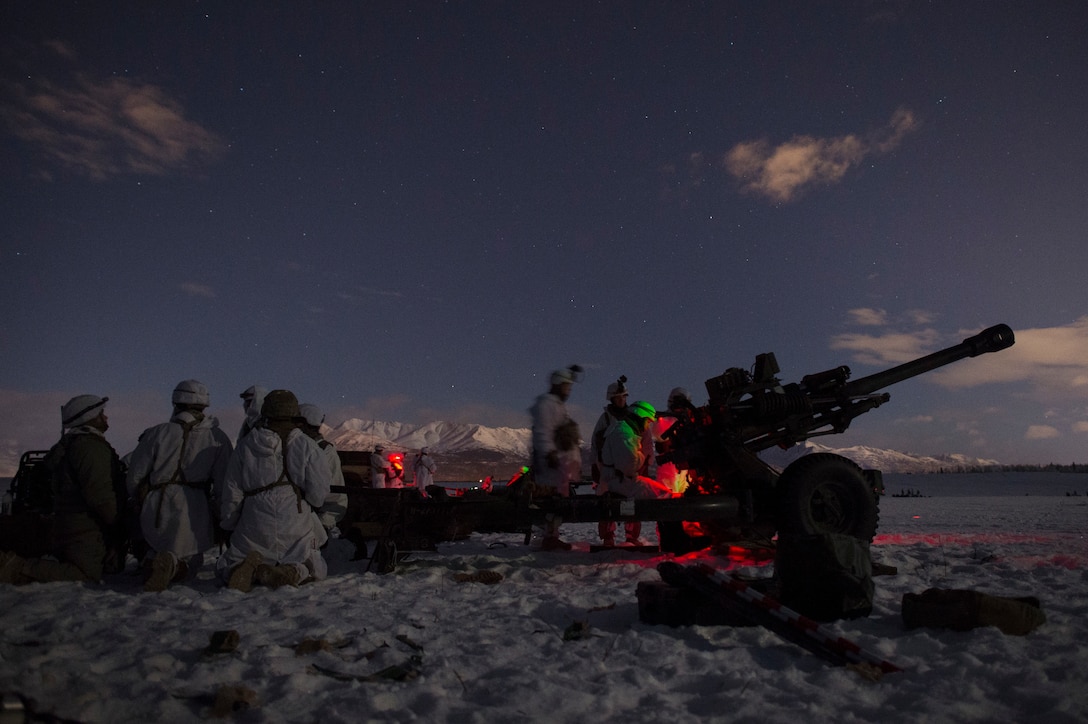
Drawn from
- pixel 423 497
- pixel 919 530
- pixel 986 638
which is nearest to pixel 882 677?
pixel 986 638

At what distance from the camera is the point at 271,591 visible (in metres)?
5.50

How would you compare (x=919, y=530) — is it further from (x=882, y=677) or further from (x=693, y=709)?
(x=693, y=709)

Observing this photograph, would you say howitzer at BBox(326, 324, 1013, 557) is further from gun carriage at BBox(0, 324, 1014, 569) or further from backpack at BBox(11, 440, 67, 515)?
backpack at BBox(11, 440, 67, 515)

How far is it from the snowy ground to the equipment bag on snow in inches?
5.4

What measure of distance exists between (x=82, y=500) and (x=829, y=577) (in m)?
6.72

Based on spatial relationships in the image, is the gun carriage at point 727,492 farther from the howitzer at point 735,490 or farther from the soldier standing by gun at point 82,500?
the soldier standing by gun at point 82,500

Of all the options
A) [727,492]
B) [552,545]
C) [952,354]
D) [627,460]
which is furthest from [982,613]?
[952,354]

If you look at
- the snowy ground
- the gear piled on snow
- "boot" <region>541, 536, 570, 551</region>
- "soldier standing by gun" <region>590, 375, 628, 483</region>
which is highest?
"soldier standing by gun" <region>590, 375, 628, 483</region>

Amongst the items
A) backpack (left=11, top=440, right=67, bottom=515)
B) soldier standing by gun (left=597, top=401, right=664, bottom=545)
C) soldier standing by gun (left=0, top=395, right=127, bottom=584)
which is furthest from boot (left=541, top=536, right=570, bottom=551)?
backpack (left=11, top=440, right=67, bottom=515)

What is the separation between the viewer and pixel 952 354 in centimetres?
867

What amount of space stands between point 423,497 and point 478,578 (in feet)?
3.87

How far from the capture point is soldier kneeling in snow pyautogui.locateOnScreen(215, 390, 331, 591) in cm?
590

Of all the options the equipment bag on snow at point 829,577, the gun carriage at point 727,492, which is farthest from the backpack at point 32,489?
the equipment bag on snow at point 829,577

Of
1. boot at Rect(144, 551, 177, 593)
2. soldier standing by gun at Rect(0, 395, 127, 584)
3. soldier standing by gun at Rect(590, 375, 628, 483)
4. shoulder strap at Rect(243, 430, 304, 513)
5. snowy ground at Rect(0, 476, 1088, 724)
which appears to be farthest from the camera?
soldier standing by gun at Rect(590, 375, 628, 483)
